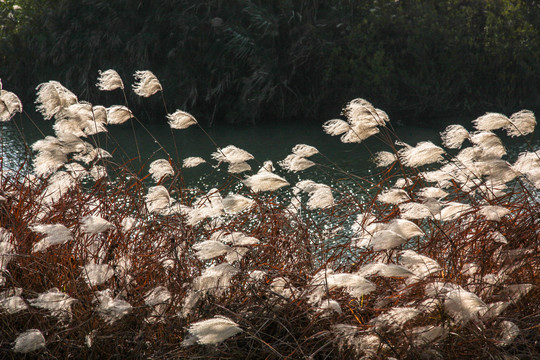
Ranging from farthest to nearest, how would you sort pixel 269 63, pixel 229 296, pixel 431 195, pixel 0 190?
pixel 269 63, pixel 0 190, pixel 431 195, pixel 229 296

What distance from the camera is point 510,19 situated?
11328 millimetres

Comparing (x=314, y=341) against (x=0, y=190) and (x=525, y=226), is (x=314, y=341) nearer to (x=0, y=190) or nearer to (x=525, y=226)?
(x=525, y=226)

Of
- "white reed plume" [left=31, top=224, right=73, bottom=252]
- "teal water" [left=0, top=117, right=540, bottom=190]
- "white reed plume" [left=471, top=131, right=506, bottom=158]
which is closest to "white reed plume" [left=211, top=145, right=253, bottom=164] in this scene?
"white reed plume" [left=31, top=224, right=73, bottom=252]

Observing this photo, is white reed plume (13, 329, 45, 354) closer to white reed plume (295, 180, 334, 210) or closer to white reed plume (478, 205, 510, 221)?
white reed plume (295, 180, 334, 210)

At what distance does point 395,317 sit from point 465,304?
248mm

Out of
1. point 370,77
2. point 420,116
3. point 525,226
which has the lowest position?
point 420,116

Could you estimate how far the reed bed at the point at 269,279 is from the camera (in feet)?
6.99

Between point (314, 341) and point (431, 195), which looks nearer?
→ point (314, 341)

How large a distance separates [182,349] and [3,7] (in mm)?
14113

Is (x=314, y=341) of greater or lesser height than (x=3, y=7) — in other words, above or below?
below

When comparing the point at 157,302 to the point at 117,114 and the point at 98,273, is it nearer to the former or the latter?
the point at 98,273

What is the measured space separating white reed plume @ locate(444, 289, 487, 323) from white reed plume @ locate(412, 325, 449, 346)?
0.19m

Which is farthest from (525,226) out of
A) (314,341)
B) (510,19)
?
(510,19)

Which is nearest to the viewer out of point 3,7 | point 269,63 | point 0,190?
point 0,190
